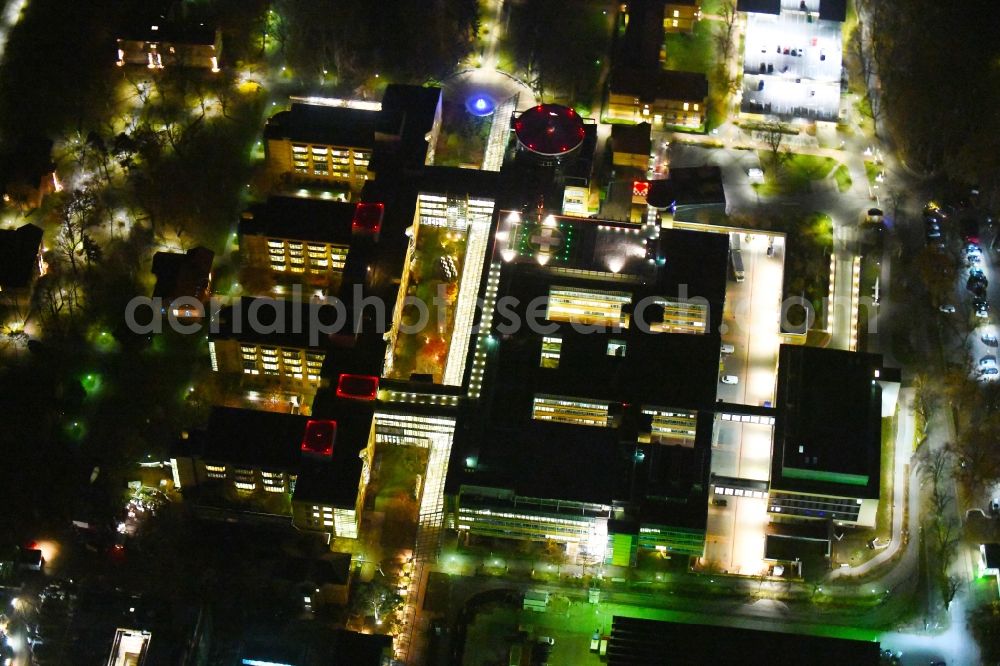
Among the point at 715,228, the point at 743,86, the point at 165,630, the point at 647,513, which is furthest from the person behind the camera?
the point at 743,86

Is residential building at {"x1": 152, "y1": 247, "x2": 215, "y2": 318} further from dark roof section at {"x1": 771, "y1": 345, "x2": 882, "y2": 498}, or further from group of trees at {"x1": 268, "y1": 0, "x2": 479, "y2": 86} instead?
dark roof section at {"x1": 771, "y1": 345, "x2": 882, "y2": 498}

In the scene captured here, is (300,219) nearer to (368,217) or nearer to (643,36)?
(368,217)

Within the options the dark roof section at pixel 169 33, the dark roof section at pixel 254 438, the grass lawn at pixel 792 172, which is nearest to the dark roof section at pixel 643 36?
the grass lawn at pixel 792 172

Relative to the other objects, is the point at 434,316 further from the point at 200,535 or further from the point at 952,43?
the point at 952,43

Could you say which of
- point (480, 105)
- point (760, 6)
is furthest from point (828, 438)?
point (760, 6)

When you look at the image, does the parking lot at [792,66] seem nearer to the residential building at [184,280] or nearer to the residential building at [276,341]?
the residential building at [276,341]

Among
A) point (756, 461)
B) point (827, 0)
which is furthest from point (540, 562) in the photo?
point (827, 0)

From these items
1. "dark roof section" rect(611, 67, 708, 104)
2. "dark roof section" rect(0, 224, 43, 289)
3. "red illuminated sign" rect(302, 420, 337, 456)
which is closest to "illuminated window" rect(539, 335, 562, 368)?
"red illuminated sign" rect(302, 420, 337, 456)
